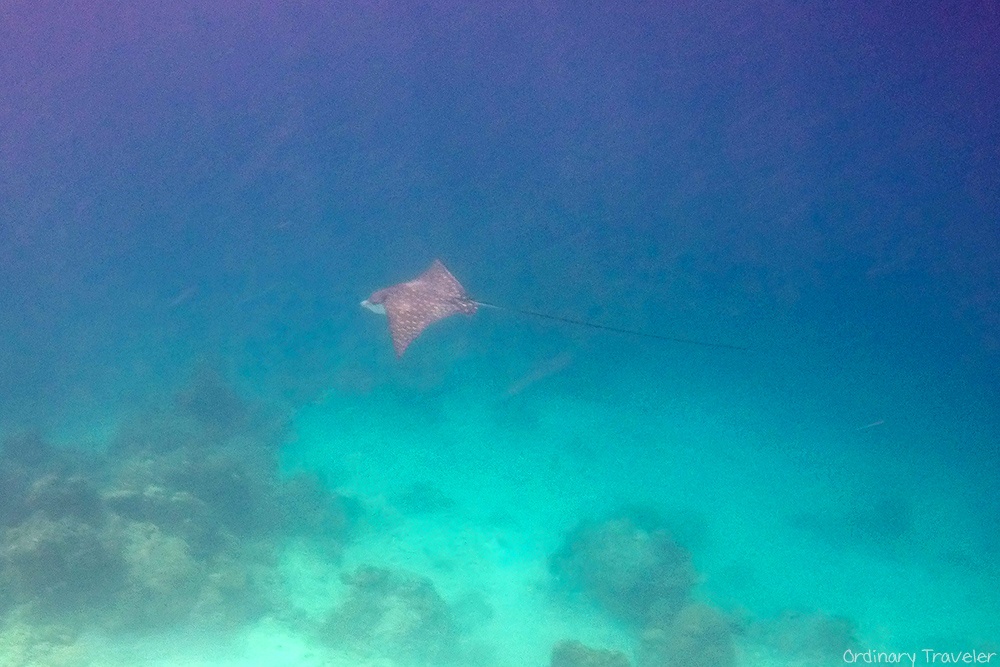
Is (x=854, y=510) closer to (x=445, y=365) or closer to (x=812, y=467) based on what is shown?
(x=812, y=467)

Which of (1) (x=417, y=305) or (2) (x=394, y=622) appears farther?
(1) (x=417, y=305)

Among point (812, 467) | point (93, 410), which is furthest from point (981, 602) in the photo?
point (93, 410)

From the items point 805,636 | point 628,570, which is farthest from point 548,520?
point 805,636

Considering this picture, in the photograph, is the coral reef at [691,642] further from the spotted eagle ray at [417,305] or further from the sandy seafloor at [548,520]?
the spotted eagle ray at [417,305]

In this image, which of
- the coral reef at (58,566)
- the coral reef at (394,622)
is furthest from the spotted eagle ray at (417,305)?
the coral reef at (58,566)

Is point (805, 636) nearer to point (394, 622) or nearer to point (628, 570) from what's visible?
point (628, 570)
